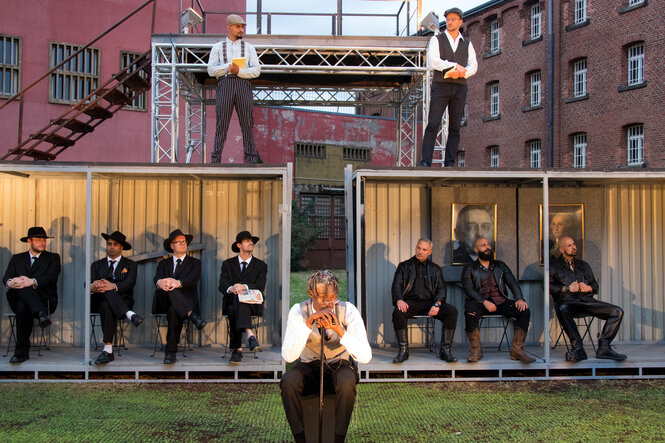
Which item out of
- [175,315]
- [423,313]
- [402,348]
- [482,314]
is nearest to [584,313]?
[482,314]

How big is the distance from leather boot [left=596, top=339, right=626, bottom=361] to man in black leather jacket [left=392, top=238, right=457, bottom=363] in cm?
177

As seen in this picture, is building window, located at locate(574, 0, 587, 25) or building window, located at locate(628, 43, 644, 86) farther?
building window, located at locate(574, 0, 587, 25)

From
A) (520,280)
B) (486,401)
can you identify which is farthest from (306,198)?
(486,401)

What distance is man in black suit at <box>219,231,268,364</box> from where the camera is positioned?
767cm

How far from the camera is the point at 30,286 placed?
7754 mm

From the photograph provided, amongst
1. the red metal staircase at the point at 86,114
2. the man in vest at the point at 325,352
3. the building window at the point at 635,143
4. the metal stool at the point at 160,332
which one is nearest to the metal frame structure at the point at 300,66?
the red metal staircase at the point at 86,114

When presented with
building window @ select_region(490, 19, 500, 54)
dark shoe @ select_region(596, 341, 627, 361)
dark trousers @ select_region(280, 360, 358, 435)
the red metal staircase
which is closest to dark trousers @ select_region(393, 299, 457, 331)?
dark shoe @ select_region(596, 341, 627, 361)

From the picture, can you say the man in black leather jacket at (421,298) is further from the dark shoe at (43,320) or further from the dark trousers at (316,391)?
the dark shoe at (43,320)

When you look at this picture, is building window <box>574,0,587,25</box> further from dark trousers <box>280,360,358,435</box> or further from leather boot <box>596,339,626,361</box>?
dark trousers <box>280,360,358,435</box>

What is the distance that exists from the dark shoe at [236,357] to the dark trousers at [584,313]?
13.0 ft

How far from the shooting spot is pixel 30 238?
26.6ft

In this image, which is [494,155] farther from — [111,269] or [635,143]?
[111,269]

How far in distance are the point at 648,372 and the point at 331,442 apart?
16.5ft

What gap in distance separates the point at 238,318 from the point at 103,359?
1603 millimetres
